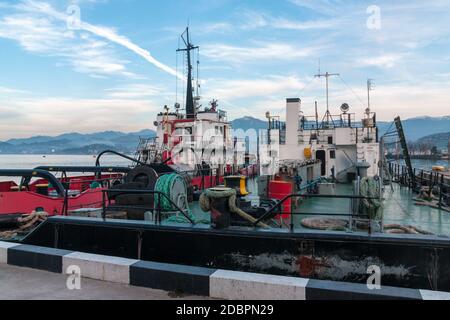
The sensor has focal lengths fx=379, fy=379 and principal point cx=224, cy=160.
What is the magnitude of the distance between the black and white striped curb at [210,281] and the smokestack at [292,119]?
1431 cm

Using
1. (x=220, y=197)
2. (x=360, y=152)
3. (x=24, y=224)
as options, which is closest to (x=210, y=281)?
(x=220, y=197)

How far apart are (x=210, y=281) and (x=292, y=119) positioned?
15.0 meters

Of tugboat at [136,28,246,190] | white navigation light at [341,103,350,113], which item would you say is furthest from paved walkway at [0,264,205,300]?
white navigation light at [341,103,350,113]

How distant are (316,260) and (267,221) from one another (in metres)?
1.51

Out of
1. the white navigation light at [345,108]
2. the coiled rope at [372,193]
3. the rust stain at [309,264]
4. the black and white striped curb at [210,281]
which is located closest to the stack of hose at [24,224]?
the black and white striped curb at [210,281]

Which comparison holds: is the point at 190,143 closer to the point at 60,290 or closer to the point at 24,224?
the point at 24,224

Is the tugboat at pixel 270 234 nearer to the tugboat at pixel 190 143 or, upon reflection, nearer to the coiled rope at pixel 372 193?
the coiled rope at pixel 372 193

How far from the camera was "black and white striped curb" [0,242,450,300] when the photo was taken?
13.9 feet

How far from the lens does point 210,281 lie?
4.74 m

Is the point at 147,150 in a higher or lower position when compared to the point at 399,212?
higher

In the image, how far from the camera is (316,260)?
6.25 meters

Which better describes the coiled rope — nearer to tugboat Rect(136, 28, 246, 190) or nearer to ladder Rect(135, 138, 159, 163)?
tugboat Rect(136, 28, 246, 190)

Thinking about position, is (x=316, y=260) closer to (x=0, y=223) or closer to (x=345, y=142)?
(x=0, y=223)
